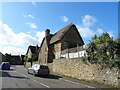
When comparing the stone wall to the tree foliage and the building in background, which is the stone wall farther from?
the building in background

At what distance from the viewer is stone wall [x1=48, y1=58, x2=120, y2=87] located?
1156 cm

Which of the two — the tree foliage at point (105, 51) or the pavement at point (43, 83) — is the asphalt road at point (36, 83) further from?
the tree foliage at point (105, 51)

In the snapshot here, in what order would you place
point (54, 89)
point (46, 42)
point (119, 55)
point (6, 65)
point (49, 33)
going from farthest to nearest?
1. point (49, 33)
2. point (46, 42)
3. point (6, 65)
4. point (119, 55)
5. point (54, 89)

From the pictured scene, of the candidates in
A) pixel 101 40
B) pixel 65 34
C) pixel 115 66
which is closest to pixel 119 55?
pixel 115 66

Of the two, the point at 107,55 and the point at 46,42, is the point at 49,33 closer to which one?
the point at 46,42

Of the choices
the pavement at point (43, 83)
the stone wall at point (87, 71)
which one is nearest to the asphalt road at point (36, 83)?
the pavement at point (43, 83)

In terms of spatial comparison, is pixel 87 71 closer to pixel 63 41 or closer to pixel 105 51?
pixel 105 51

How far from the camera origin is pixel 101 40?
14.5m

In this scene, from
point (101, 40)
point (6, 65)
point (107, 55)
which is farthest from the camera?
point (6, 65)

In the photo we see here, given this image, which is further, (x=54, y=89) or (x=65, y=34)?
(x=65, y=34)

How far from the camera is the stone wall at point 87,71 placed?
1156cm

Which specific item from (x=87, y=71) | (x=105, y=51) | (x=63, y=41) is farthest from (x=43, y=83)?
(x=63, y=41)

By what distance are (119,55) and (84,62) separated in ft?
14.3

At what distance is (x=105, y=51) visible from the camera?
42.8ft
